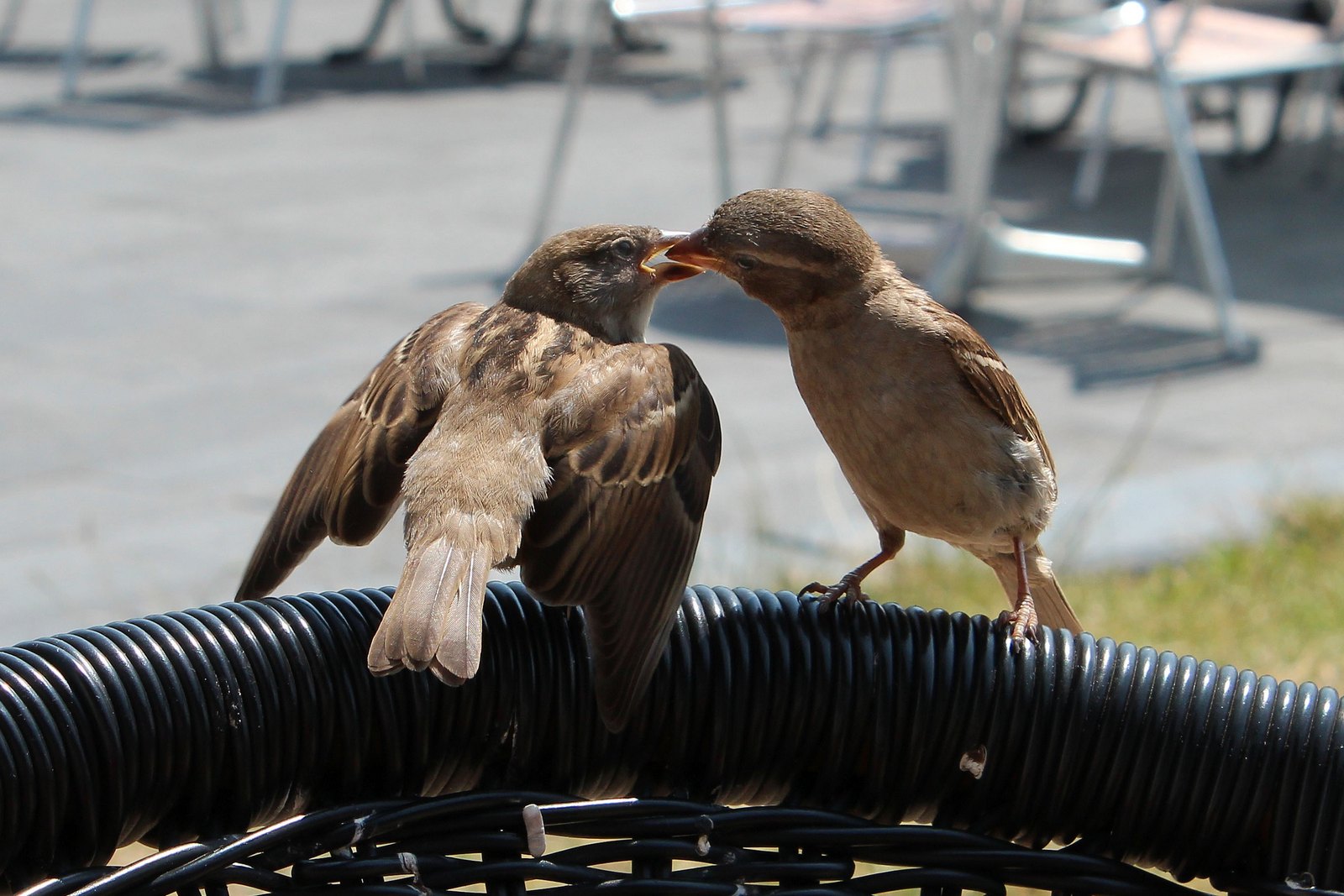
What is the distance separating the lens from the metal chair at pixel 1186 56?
319 inches

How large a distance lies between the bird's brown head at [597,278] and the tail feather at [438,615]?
0.95m

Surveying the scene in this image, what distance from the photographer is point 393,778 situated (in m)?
1.89

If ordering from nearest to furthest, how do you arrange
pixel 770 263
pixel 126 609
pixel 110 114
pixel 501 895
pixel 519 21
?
1. pixel 501 895
2. pixel 770 263
3. pixel 126 609
4. pixel 110 114
5. pixel 519 21

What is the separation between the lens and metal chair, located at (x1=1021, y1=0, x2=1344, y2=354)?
8.11 meters

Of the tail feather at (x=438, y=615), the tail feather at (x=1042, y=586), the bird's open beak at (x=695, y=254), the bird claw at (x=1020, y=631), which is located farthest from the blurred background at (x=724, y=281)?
the tail feather at (x=438, y=615)

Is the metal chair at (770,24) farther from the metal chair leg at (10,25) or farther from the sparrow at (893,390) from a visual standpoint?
the metal chair leg at (10,25)

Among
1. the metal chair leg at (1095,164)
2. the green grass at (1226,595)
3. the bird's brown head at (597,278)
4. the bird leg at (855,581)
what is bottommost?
the green grass at (1226,595)

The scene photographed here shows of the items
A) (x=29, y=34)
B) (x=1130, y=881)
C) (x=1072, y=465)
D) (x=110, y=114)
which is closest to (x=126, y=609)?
(x=1072, y=465)

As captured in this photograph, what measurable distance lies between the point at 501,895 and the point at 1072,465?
16.3 ft

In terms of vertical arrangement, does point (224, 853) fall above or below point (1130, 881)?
above

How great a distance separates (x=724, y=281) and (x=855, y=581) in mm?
7137

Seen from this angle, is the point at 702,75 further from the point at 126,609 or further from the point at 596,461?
the point at 596,461

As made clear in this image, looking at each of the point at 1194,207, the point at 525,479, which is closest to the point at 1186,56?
the point at 1194,207

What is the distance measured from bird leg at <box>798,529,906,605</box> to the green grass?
182cm
